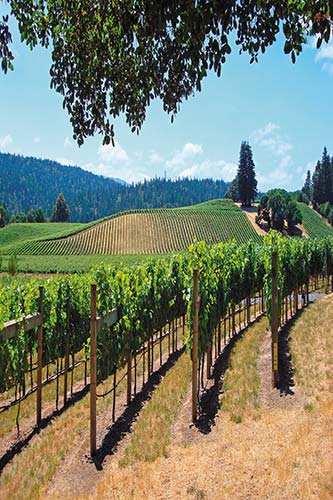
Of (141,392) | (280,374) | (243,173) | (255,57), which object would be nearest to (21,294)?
(141,392)

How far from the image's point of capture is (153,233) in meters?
95.8

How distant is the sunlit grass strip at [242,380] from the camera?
1002 centimetres

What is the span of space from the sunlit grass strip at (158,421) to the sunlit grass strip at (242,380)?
1328 millimetres

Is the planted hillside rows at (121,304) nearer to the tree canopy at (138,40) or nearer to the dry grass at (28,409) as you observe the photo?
the dry grass at (28,409)

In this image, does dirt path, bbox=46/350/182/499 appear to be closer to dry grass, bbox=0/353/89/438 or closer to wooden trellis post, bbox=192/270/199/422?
wooden trellis post, bbox=192/270/199/422

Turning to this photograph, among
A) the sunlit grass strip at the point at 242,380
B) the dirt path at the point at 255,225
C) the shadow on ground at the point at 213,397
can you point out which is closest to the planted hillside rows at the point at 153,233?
the dirt path at the point at 255,225

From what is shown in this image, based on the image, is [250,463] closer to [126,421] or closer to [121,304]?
[126,421]

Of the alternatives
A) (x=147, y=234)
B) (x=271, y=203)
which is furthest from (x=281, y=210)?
(x=147, y=234)

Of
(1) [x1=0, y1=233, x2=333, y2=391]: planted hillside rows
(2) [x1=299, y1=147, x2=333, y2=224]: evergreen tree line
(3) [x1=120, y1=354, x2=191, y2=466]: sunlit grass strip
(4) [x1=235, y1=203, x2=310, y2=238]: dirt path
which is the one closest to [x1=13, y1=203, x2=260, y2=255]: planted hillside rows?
(4) [x1=235, y1=203, x2=310, y2=238]: dirt path

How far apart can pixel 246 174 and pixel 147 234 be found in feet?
110

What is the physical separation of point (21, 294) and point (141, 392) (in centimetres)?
520

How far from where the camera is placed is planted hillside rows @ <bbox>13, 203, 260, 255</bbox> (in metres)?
84.9

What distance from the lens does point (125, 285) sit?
1207cm

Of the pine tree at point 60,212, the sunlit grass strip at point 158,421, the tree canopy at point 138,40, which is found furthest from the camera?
the pine tree at point 60,212
